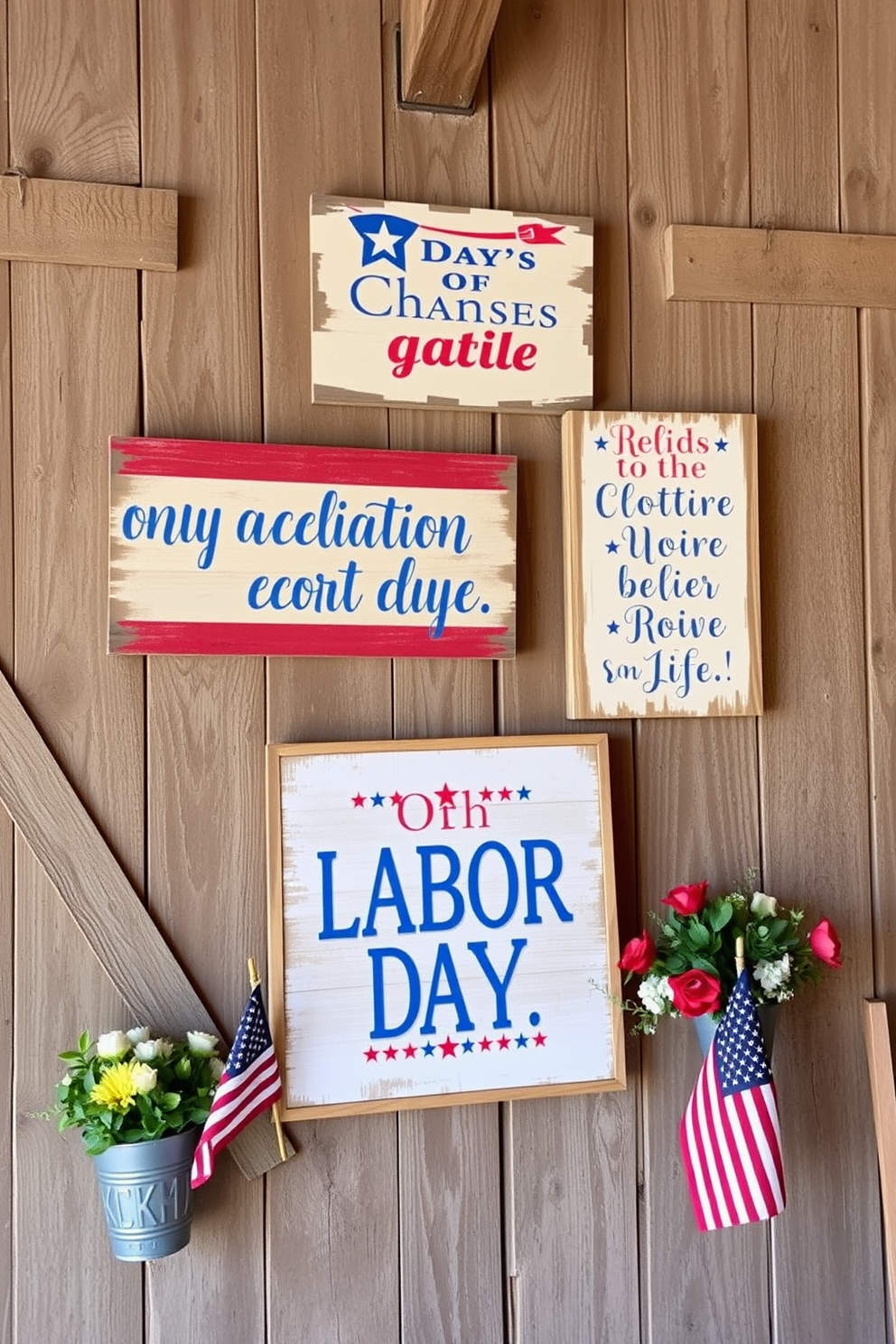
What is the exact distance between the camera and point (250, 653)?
A: 49.8 inches

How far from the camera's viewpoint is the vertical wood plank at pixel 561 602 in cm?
134

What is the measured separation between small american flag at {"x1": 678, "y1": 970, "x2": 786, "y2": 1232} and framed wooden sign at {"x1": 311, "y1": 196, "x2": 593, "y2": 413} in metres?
0.79

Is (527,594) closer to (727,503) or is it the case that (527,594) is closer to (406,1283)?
(727,503)

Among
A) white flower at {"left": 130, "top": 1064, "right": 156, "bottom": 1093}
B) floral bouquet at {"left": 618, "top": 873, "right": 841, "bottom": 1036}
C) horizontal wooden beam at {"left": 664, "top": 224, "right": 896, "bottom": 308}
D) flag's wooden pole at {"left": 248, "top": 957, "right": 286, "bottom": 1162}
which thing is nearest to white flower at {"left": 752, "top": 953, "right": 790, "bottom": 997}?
floral bouquet at {"left": 618, "top": 873, "right": 841, "bottom": 1036}

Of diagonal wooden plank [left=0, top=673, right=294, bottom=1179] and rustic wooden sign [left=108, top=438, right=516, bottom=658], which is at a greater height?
rustic wooden sign [left=108, top=438, right=516, bottom=658]

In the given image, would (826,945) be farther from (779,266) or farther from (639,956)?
(779,266)

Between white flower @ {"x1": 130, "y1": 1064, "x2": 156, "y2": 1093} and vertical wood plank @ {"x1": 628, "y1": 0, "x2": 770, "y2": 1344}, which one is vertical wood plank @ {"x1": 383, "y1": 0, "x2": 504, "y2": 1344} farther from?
white flower @ {"x1": 130, "y1": 1064, "x2": 156, "y2": 1093}

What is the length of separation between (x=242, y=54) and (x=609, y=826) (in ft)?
3.48

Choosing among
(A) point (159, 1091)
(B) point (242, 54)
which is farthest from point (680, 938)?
(B) point (242, 54)

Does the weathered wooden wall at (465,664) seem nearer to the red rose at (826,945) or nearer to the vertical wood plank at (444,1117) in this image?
the vertical wood plank at (444,1117)

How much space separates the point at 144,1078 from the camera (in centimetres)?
110

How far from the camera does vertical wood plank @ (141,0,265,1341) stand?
126 cm

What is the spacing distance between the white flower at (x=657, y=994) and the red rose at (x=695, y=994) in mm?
33

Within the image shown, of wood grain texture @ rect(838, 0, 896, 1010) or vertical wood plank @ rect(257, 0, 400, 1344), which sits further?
wood grain texture @ rect(838, 0, 896, 1010)
